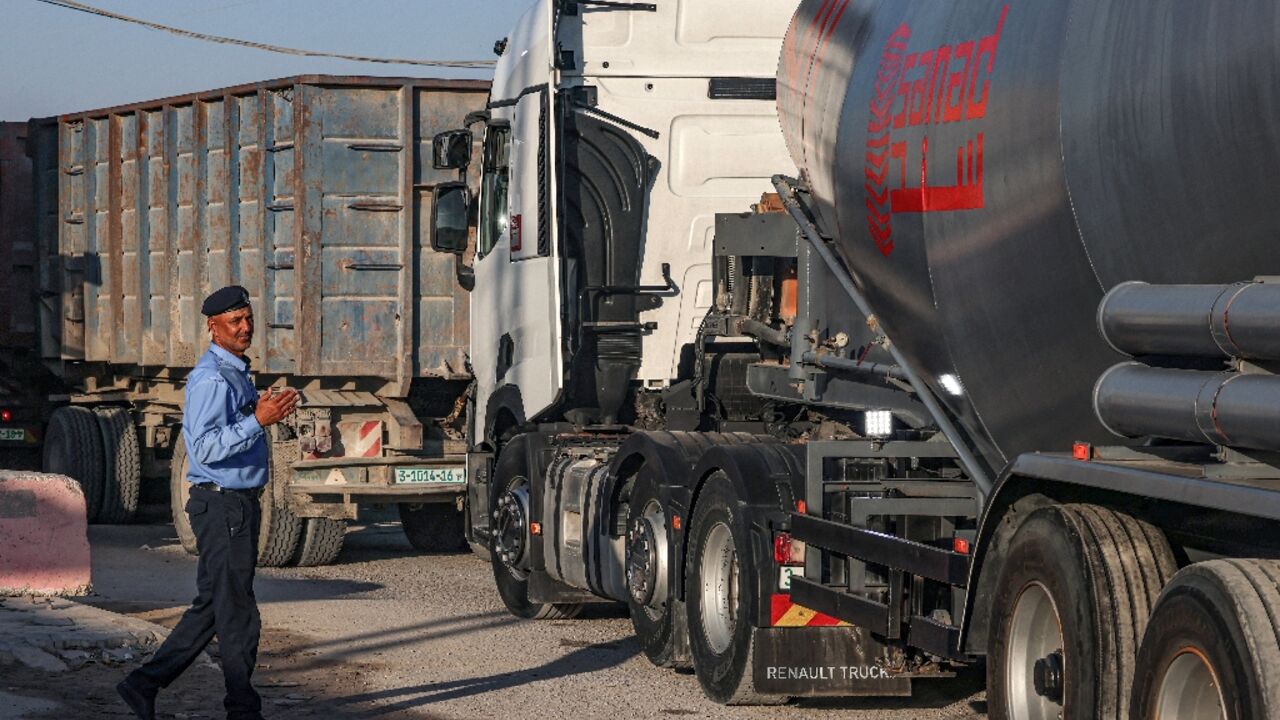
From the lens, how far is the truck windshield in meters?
12.6

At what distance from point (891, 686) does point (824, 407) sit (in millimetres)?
1448

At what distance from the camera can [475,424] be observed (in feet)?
44.8

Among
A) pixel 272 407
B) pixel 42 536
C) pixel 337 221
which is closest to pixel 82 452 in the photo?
pixel 337 221

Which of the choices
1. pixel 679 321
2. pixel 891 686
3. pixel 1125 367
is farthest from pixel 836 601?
pixel 679 321

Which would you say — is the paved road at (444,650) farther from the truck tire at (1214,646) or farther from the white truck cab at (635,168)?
the truck tire at (1214,646)

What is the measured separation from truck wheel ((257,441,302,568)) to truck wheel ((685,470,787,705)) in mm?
6249

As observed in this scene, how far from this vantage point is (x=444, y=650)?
35.9 feet

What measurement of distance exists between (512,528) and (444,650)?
5.73ft

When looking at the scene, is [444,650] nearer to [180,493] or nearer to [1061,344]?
[1061,344]

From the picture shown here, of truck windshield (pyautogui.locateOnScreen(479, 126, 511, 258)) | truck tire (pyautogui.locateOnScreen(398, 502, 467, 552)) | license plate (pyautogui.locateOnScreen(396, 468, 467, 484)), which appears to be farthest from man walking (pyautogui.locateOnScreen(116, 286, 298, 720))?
truck tire (pyautogui.locateOnScreen(398, 502, 467, 552))

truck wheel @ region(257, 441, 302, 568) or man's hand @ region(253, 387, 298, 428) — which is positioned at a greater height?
man's hand @ region(253, 387, 298, 428)

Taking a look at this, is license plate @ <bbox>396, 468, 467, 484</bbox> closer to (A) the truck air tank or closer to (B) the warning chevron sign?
(B) the warning chevron sign

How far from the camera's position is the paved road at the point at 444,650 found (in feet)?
30.3

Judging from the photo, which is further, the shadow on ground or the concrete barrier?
the concrete barrier
